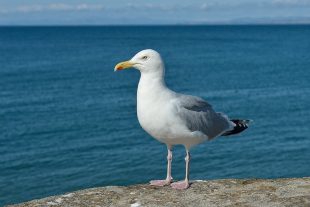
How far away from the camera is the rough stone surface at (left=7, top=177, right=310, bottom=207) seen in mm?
8742

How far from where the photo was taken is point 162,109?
9.40 metres

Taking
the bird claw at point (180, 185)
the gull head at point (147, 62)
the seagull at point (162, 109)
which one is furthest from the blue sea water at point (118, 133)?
the gull head at point (147, 62)

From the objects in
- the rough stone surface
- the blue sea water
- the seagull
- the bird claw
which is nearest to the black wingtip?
the seagull

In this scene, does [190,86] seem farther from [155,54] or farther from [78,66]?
[155,54]

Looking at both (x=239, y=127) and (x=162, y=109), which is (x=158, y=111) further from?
Answer: (x=239, y=127)

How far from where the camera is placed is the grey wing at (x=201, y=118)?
9.79m

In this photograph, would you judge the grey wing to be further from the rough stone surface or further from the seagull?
the rough stone surface

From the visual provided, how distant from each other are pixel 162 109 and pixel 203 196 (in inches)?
59.6

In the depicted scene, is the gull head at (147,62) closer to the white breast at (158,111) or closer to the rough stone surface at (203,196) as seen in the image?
the white breast at (158,111)

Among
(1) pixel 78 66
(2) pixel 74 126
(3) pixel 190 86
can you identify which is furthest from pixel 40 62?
(2) pixel 74 126

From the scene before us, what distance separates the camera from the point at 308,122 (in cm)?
4741

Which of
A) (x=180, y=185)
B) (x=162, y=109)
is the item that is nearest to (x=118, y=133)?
(x=180, y=185)

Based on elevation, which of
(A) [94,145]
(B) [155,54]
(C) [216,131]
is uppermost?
(B) [155,54]

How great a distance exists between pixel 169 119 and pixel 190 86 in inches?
2356
